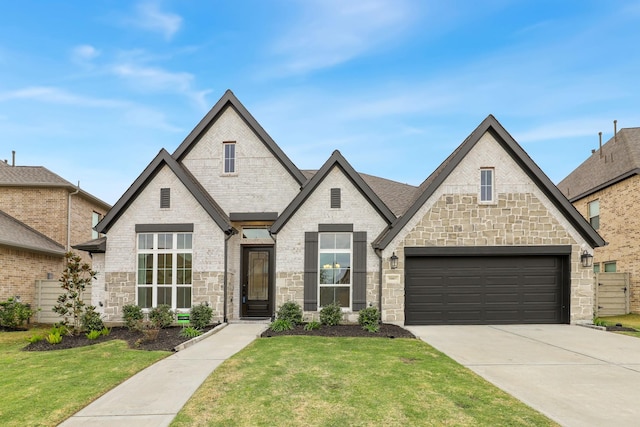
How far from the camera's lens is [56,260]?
1800 cm

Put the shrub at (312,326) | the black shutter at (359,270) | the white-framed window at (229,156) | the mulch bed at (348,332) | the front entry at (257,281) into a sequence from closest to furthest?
the mulch bed at (348,332)
the shrub at (312,326)
the black shutter at (359,270)
the front entry at (257,281)
the white-framed window at (229,156)

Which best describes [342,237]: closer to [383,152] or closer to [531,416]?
[531,416]

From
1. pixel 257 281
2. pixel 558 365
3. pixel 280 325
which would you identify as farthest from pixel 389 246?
pixel 558 365

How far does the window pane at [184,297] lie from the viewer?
41.2ft

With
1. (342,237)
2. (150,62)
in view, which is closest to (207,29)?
(150,62)

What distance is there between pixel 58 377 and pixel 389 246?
898 centimetres

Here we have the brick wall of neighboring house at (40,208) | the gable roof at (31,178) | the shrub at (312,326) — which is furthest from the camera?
the brick wall of neighboring house at (40,208)

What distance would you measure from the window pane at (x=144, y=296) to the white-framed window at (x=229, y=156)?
4936 millimetres

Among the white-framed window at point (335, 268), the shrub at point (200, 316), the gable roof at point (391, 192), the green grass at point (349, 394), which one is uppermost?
the gable roof at point (391, 192)

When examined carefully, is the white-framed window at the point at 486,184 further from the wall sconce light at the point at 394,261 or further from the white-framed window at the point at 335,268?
the white-framed window at the point at 335,268

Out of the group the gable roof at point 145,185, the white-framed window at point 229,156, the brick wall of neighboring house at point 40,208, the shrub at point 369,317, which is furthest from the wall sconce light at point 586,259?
the brick wall of neighboring house at point 40,208

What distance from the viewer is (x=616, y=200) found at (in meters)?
18.5

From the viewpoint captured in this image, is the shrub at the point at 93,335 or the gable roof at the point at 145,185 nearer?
the shrub at the point at 93,335

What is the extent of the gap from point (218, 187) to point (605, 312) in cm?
1640
